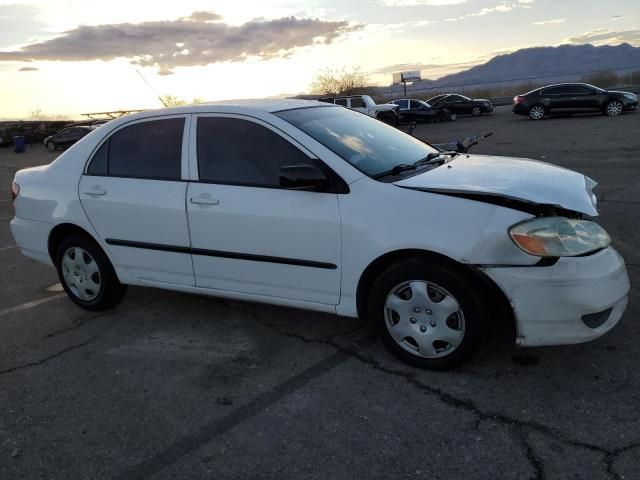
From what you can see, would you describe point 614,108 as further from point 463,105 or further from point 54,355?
point 54,355

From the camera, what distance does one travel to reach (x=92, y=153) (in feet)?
14.5

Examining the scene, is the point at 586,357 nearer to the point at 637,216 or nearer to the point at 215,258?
the point at 215,258

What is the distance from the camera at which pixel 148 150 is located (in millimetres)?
4148

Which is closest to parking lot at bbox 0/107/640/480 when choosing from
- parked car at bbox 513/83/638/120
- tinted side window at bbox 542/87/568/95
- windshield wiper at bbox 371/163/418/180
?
windshield wiper at bbox 371/163/418/180

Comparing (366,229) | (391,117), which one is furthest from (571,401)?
(391,117)

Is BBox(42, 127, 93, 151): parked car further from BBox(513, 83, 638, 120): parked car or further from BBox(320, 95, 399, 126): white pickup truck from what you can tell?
BBox(513, 83, 638, 120): parked car

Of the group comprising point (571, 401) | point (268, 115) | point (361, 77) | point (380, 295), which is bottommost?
point (571, 401)

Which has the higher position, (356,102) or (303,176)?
(356,102)

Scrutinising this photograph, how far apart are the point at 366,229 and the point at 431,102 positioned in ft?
99.8

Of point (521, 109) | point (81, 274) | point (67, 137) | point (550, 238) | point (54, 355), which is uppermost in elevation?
point (67, 137)

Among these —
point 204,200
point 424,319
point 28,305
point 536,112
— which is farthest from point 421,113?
point 424,319

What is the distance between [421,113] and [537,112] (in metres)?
6.87

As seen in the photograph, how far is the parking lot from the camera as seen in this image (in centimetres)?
257

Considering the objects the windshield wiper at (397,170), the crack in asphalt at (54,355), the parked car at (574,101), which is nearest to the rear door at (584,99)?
the parked car at (574,101)
